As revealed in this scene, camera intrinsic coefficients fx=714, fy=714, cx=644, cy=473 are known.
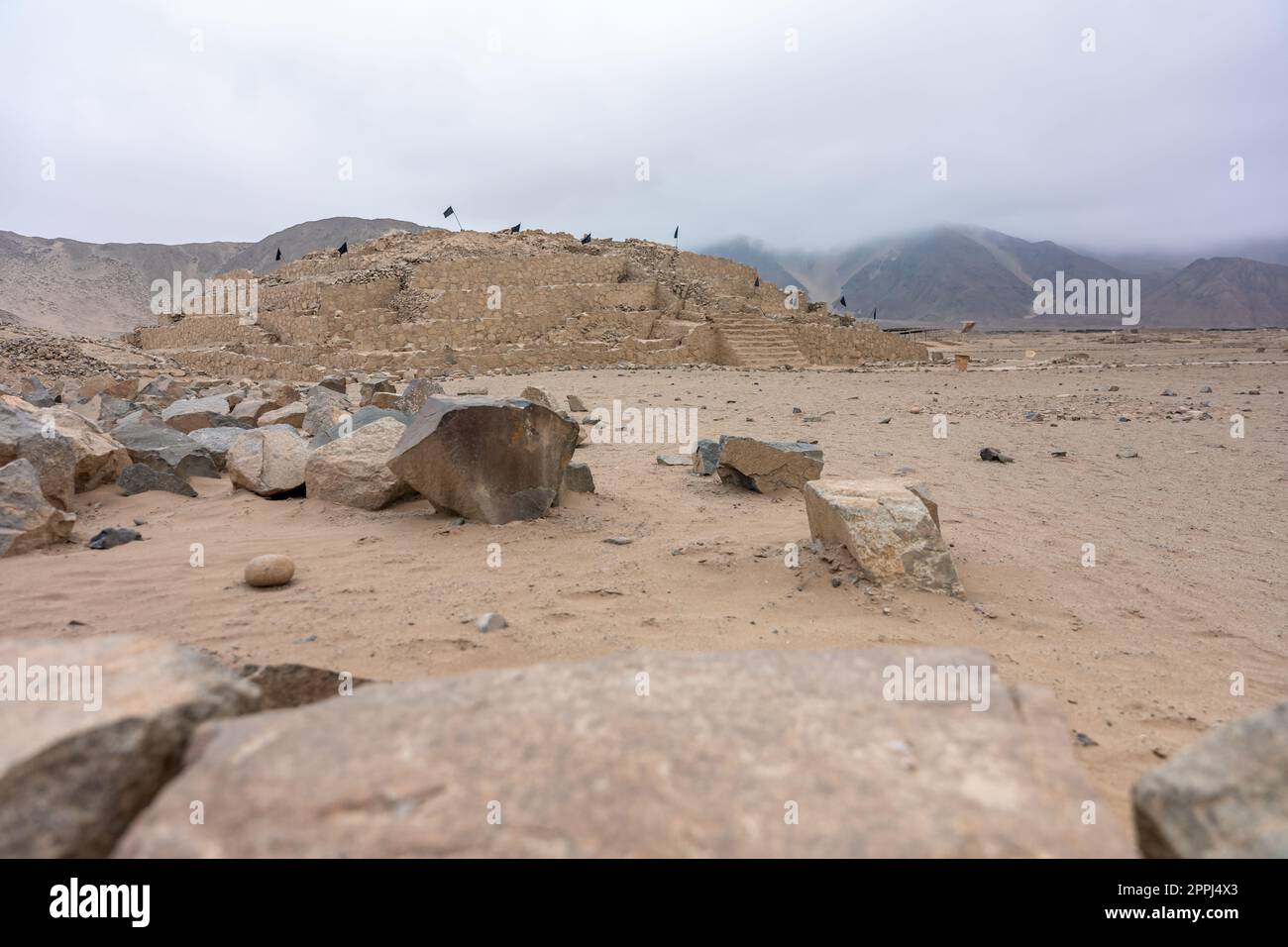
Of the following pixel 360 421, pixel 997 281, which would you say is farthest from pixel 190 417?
pixel 997 281

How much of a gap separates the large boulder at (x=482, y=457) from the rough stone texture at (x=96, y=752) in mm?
2846

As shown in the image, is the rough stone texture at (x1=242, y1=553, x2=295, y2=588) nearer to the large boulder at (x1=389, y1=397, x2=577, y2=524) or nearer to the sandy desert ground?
the sandy desert ground

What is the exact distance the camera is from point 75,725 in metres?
1.17

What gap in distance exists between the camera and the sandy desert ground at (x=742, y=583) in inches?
109

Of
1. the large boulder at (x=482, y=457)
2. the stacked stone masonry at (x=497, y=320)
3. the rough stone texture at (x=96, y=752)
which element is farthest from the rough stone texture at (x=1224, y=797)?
the stacked stone masonry at (x=497, y=320)

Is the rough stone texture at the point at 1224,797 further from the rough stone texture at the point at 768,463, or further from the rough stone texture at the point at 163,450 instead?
the rough stone texture at the point at 163,450

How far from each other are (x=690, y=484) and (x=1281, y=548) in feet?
12.3

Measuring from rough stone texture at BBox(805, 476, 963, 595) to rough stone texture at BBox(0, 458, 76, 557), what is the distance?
427cm

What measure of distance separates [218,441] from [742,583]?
16.4 feet

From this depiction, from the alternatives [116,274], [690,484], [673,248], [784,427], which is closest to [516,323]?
[673,248]

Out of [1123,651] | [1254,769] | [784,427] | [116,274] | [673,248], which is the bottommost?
[1123,651]

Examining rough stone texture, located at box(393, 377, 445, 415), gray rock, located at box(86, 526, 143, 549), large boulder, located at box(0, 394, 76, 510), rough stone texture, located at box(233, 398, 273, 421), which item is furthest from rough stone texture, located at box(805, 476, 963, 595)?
rough stone texture, located at box(233, 398, 273, 421)
